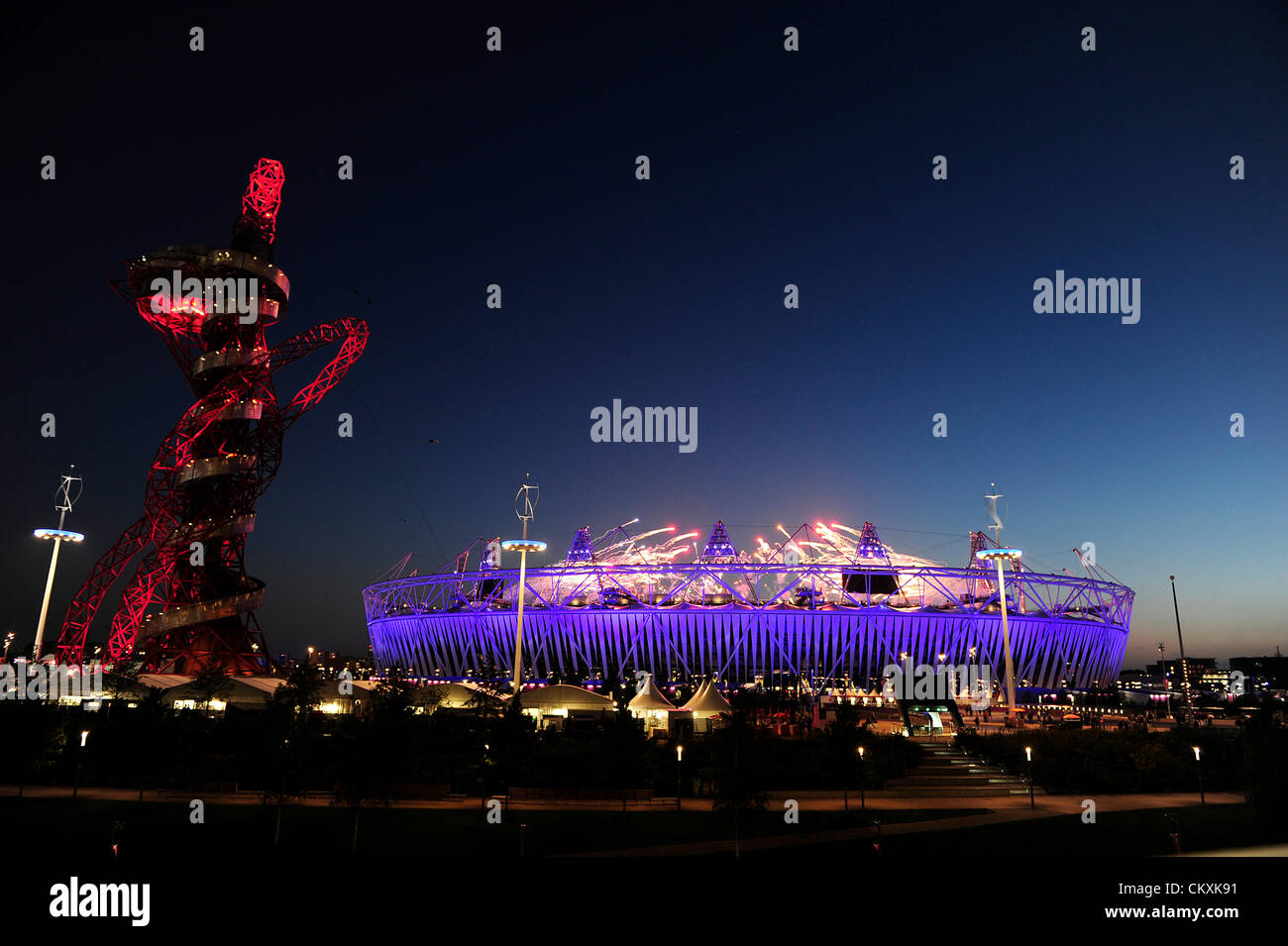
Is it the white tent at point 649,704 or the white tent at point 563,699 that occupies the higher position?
the white tent at point 563,699

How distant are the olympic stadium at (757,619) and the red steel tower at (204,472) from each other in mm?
29750

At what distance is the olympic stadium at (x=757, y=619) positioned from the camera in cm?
7831

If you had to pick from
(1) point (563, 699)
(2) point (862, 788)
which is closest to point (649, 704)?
(1) point (563, 699)

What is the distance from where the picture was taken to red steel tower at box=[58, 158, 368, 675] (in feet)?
163

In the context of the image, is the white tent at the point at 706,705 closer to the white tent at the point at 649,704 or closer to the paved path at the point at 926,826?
the white tent at the point at 649,704

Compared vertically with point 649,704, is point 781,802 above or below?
below

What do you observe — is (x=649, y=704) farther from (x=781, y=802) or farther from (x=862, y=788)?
(x=862, y=788)

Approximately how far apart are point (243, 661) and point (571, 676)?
37.0 m

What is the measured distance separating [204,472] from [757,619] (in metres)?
50.9

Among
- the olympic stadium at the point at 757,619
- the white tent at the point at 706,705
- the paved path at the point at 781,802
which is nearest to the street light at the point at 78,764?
the paved path at the point at 781,802

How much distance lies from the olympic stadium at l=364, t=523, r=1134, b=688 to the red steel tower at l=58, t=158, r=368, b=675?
97.6ft

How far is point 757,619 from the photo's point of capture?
7962 cm
